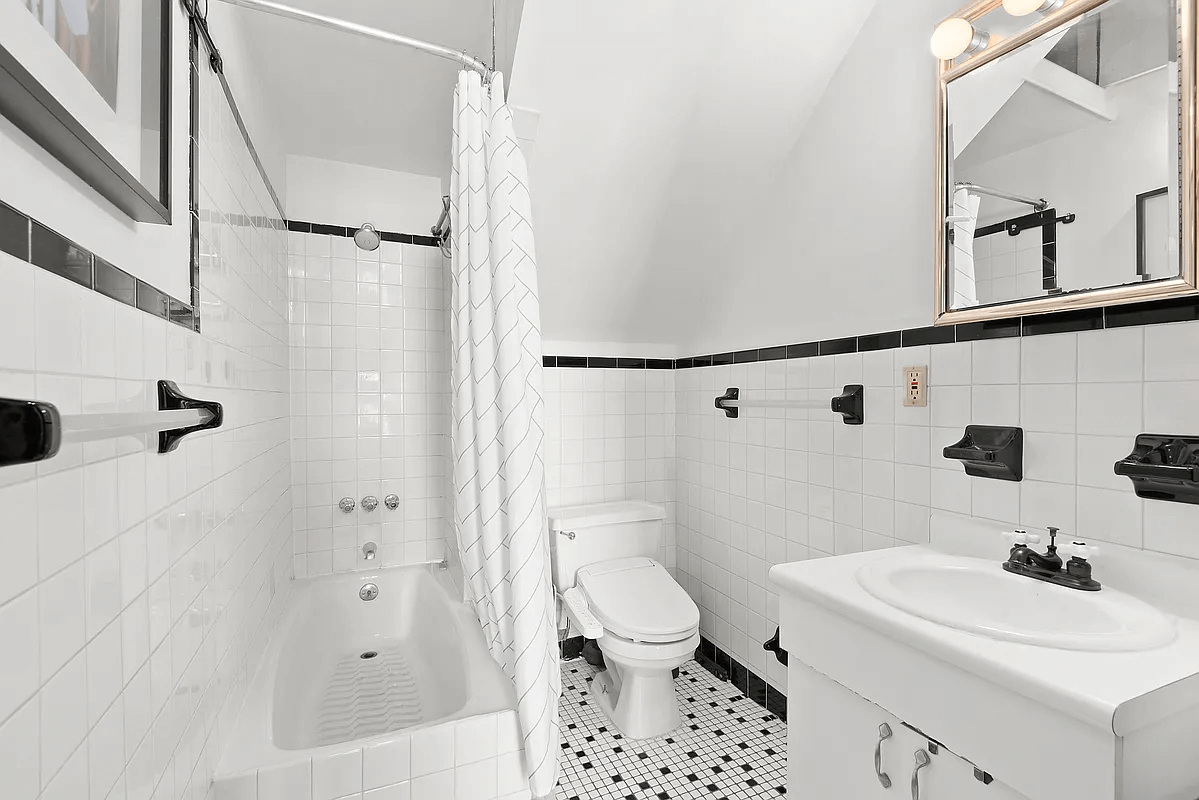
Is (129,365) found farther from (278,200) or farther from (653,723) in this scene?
(653,723)

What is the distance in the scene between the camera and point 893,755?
102cm

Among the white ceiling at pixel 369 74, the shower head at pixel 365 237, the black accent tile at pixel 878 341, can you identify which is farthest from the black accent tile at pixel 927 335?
the shower head at pixel 365 237

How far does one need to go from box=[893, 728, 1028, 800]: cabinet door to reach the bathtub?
0.91 metres

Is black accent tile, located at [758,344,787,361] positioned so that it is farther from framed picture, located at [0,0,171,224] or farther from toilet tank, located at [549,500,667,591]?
framed picture, located at [0,0,171,224]

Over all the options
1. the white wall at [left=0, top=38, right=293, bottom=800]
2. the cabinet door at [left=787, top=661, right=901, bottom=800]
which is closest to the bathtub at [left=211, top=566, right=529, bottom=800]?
the white wall at [left=0, top=38, right=293, bottom=800]

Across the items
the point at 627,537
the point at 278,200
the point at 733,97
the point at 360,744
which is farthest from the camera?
the point at 627,537

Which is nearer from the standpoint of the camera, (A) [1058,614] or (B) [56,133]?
(B) [56,133]

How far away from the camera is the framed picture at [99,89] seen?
0.52m

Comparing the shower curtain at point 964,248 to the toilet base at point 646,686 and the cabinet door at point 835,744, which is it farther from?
the toilet base at point 646,686

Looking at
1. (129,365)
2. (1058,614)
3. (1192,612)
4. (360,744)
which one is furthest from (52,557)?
(1192,612)

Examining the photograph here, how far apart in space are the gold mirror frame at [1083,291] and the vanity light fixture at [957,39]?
1.0 inches

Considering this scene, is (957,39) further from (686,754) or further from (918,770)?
(686,754)

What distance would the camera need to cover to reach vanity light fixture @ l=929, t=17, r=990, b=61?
1.31 metres

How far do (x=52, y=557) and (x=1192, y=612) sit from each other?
1.77m
